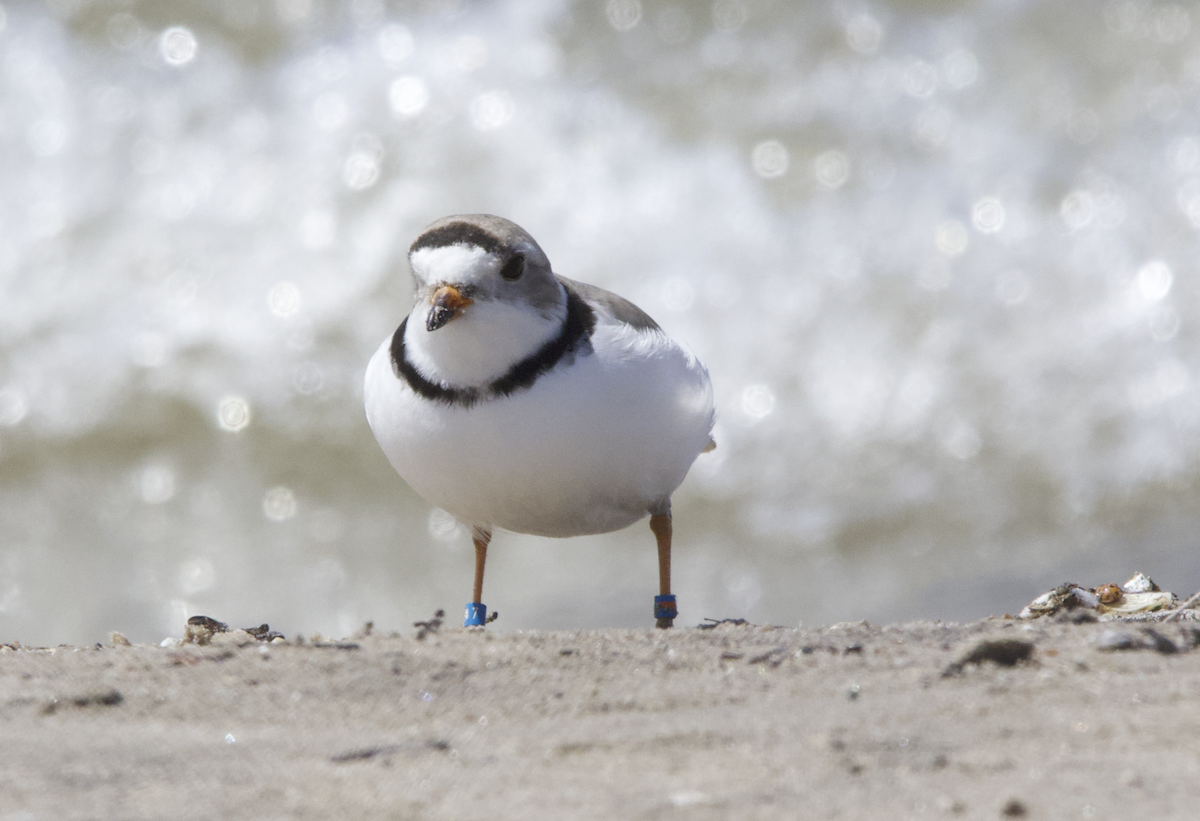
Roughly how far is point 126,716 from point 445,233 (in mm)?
1817

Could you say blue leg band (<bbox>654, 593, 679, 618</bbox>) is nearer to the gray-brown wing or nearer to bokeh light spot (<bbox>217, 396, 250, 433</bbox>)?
the gray-brown wing

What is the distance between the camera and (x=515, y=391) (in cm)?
372

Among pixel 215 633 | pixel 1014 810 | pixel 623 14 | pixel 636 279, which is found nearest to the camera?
pixel 1014 810

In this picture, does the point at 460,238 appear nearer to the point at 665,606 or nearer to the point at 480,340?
the point at 480,340

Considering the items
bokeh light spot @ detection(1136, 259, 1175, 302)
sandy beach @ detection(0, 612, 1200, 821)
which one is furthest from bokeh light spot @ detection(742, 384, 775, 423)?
sandy beach @ detection(0, 612, 1200, 821)

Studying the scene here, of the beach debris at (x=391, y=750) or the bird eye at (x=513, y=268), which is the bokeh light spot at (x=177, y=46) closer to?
the bird eye at (x=513, y=268)

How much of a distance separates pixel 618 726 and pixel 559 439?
1.50 metres

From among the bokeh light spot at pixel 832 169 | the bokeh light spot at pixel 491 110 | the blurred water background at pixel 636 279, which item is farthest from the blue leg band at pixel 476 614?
the bokeh light spot at pixel 491 110

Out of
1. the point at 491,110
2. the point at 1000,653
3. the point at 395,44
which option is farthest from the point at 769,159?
the point at 1000,653

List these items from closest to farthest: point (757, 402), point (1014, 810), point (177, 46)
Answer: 1. point (1014, 810)
2. point (757, 402)
3. point (177, 46)

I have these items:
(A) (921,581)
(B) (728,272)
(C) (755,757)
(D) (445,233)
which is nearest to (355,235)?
(B) (728,272)

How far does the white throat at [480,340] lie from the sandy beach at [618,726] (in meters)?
0.96

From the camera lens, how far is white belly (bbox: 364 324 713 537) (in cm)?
374

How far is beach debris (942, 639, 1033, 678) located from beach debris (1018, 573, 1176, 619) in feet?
4.80
